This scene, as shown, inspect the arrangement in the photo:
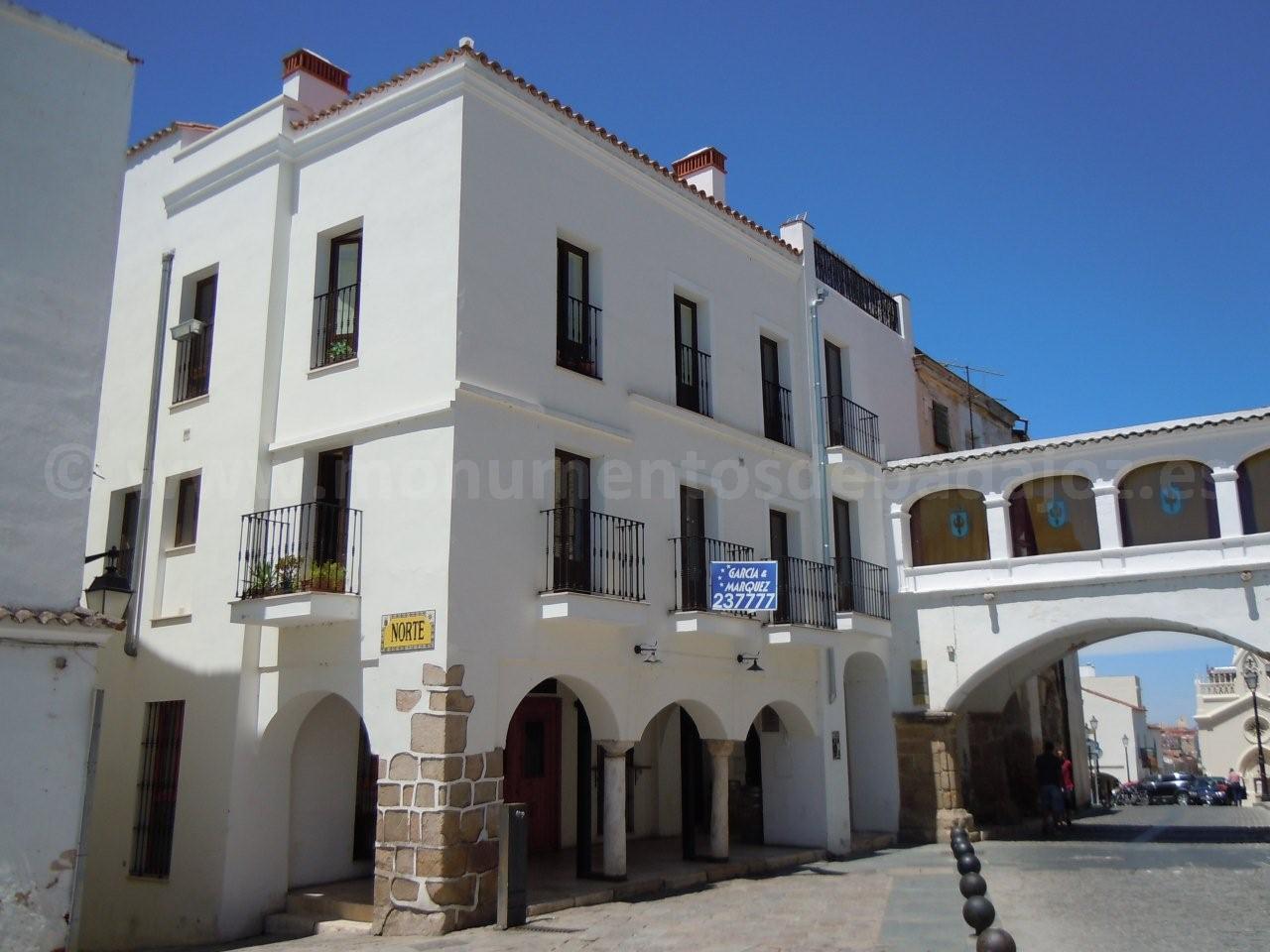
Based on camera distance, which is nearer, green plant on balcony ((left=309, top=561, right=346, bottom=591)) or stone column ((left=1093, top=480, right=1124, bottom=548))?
green plant on balcony ((left=309, top=561, right=346, bottom=591))

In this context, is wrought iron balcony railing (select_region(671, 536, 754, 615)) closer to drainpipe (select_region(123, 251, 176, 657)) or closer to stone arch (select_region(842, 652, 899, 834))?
stone arch (select_region(842, 652, 899, 834))

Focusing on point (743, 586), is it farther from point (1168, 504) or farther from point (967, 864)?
point (1168, 504)

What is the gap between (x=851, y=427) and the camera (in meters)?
19.8

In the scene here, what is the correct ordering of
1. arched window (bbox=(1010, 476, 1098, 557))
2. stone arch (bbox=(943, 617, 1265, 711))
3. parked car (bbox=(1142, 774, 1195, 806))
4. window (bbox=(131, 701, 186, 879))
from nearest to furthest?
window (bbox=(131, 701, 186, 879))
stone arch (bbox=(943, 617, 1265, 711))
arched window (bbox=(1010, 476, 1098, 557))
parked car (bbox=(1142, 774, 1195, 806))

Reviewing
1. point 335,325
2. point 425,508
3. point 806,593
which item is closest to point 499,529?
point 425,508

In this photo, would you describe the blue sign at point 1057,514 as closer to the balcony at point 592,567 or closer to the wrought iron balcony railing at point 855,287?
the wrought iron balcony railing at point 855,287

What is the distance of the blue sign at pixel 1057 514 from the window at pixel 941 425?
207 inches

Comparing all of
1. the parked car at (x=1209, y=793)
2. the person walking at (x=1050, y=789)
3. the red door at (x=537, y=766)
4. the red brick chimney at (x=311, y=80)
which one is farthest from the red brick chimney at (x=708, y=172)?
the parked car at (x=1209, y=793)

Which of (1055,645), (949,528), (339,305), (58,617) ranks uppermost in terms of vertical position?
(339,305)

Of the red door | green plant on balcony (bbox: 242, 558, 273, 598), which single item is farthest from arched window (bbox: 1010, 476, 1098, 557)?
green plant on balcony (bbox: 242, 558, 273, 598)

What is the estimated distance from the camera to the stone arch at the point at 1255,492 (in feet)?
55.8

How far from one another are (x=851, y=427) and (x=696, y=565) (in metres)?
5.83

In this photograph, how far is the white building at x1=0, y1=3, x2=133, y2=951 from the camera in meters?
9.02

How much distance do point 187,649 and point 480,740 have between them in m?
4.33
